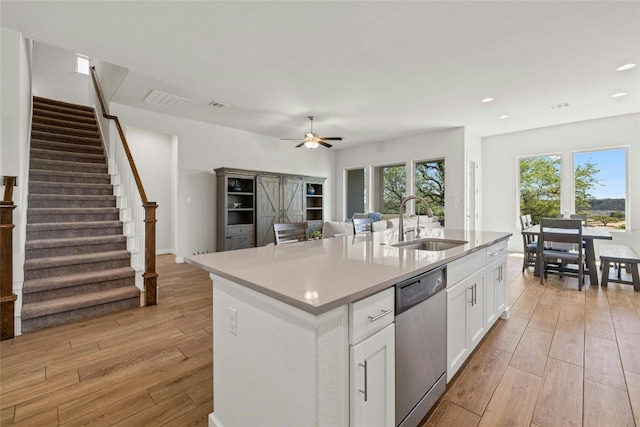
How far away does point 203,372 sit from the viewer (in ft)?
6.56

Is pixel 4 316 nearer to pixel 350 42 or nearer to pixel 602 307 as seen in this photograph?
pixel 350 42

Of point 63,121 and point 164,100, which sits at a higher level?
point 164,100

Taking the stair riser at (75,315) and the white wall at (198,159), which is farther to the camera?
the white wall at (198,159)

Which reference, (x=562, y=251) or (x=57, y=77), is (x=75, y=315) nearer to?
(x=562, y=251)

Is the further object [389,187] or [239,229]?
[389,187]

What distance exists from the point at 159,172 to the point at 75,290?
13.6 feet

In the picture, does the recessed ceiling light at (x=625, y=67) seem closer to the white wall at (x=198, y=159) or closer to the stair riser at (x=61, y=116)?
the white wall at (x=198, y=159)

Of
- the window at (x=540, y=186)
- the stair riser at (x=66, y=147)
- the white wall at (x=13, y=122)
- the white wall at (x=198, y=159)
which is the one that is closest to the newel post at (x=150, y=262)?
the white wall at (x=13, y=122)

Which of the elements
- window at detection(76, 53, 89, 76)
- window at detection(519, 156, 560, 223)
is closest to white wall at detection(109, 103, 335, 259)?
window at detection(76, 53, 89, 76)

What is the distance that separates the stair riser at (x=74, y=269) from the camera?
3.00m

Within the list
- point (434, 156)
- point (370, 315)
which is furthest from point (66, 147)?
point (434, 156)

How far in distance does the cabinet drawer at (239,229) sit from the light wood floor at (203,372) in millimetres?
2721

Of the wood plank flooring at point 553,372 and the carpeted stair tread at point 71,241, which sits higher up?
the carpeted stair tread at point 71,241

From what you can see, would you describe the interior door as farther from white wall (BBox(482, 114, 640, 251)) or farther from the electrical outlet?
white wall (BBox(482, 114, 640, 251))
